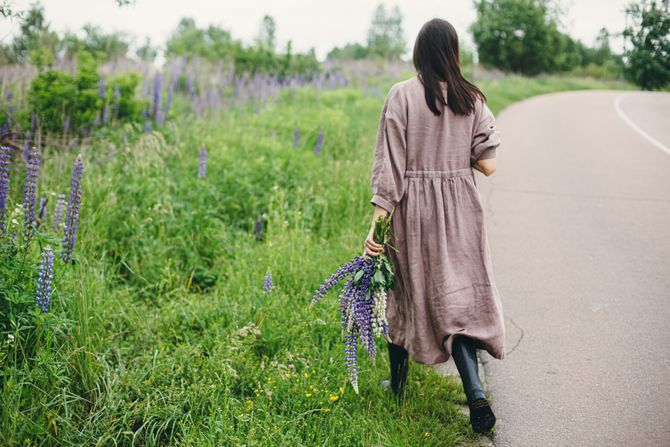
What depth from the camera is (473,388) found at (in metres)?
2.84

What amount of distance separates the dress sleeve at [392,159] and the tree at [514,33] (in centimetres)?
3305

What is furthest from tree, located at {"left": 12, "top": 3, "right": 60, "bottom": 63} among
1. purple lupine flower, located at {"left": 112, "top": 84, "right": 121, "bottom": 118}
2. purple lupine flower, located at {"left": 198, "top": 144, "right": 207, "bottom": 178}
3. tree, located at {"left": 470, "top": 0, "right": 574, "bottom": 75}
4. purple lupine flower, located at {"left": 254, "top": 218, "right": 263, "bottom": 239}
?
tree, located at {"left": 470, "top": 0, "right": 574, "bottom": 75}

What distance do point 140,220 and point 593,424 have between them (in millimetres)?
4099

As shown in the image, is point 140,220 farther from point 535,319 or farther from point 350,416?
point 535,319

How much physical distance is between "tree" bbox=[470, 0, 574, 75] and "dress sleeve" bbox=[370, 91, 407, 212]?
33052 mm

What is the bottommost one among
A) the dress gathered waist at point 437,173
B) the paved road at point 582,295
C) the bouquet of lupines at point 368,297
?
the paved road at point 582,295

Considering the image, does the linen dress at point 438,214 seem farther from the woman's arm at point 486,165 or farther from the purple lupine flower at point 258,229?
the purple lupine flower at point 258,229

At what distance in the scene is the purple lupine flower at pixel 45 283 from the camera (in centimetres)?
313

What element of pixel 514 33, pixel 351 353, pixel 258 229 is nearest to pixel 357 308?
pixel 351 353

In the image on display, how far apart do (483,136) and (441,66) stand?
455 millimetres

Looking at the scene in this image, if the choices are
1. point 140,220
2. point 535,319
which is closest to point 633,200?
point 535,319

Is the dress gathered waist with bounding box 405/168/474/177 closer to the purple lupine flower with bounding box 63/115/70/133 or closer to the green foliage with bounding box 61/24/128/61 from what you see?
the purple lupine flower with bounding box 63/115/70/133

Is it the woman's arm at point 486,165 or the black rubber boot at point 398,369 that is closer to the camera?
the woman's arm at point 486,165

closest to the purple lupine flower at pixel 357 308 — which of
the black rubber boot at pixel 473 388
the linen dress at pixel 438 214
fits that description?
the linen dress at pixel 438 214
